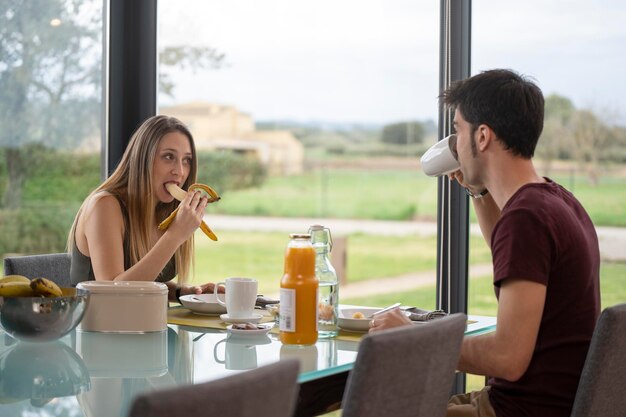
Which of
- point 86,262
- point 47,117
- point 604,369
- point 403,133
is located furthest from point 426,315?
point 403,133

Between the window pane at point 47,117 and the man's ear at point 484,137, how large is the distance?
6.23 ft

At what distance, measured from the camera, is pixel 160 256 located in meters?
2.48

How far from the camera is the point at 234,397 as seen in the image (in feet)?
3.35

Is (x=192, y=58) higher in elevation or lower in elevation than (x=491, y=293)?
higher

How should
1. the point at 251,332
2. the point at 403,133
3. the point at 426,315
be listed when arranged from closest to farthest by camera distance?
1. the point at 251,332
2. the point at 426,315
3. the point at 403,133

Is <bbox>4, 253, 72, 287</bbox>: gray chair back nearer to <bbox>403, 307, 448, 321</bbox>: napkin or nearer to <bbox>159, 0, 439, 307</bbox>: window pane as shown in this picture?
<bbox>403, 307, 448, 321</bbox>: napkin

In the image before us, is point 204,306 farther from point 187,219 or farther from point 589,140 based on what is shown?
point 589,140

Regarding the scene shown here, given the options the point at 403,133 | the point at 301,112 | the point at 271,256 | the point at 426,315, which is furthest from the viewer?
the point at 271,256

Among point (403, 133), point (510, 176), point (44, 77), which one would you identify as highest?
point (44, 77)

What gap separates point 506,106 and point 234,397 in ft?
3.85

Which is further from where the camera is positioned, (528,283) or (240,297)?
(240,297)

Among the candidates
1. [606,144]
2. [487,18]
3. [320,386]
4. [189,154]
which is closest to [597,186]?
[606,144]

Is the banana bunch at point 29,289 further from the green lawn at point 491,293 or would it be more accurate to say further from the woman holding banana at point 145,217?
the green lawn at point 491,293

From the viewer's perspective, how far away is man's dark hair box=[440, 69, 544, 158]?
1.97 meters
